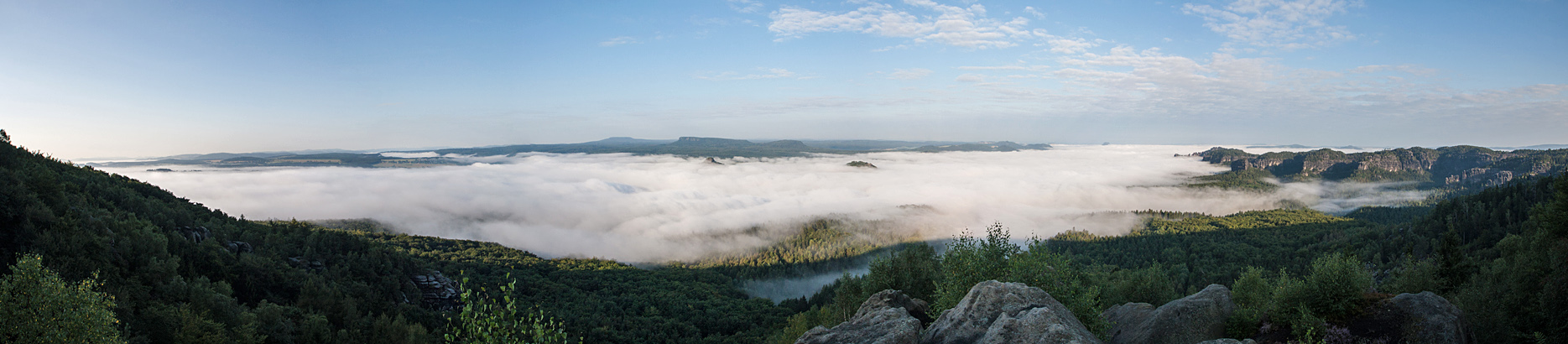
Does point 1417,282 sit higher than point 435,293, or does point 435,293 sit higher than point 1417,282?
point 1417,282

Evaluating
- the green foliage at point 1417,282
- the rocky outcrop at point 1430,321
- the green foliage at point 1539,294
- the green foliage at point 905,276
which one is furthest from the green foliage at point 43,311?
the green foliage at point 1417,282

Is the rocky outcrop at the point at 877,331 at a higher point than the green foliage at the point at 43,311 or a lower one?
lower

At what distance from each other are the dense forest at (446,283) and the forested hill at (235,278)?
0.55 ft

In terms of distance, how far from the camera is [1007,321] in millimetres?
16141

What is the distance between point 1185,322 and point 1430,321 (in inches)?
275

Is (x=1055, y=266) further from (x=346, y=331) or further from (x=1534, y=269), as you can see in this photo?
(x=346, y=331)

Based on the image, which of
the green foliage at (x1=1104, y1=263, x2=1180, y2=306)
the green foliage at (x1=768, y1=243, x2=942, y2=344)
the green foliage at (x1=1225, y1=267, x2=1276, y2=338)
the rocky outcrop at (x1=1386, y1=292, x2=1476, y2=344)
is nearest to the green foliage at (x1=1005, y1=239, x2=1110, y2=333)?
the green foliage at (x1=1225, y1=267, x2=1276, y2=338)

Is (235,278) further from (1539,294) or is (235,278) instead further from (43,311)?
(1539,294)

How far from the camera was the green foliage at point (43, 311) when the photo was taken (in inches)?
614

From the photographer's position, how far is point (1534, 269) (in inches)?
1261

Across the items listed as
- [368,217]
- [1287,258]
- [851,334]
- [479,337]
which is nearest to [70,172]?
[479,337]

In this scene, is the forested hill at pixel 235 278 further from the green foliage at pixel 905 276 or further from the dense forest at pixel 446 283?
the green foliage at pixel 905 276

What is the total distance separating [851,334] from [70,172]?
86.1 meters

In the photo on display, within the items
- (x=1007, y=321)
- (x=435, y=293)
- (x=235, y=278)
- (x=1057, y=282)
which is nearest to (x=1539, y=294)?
(x=1057, y=282)
